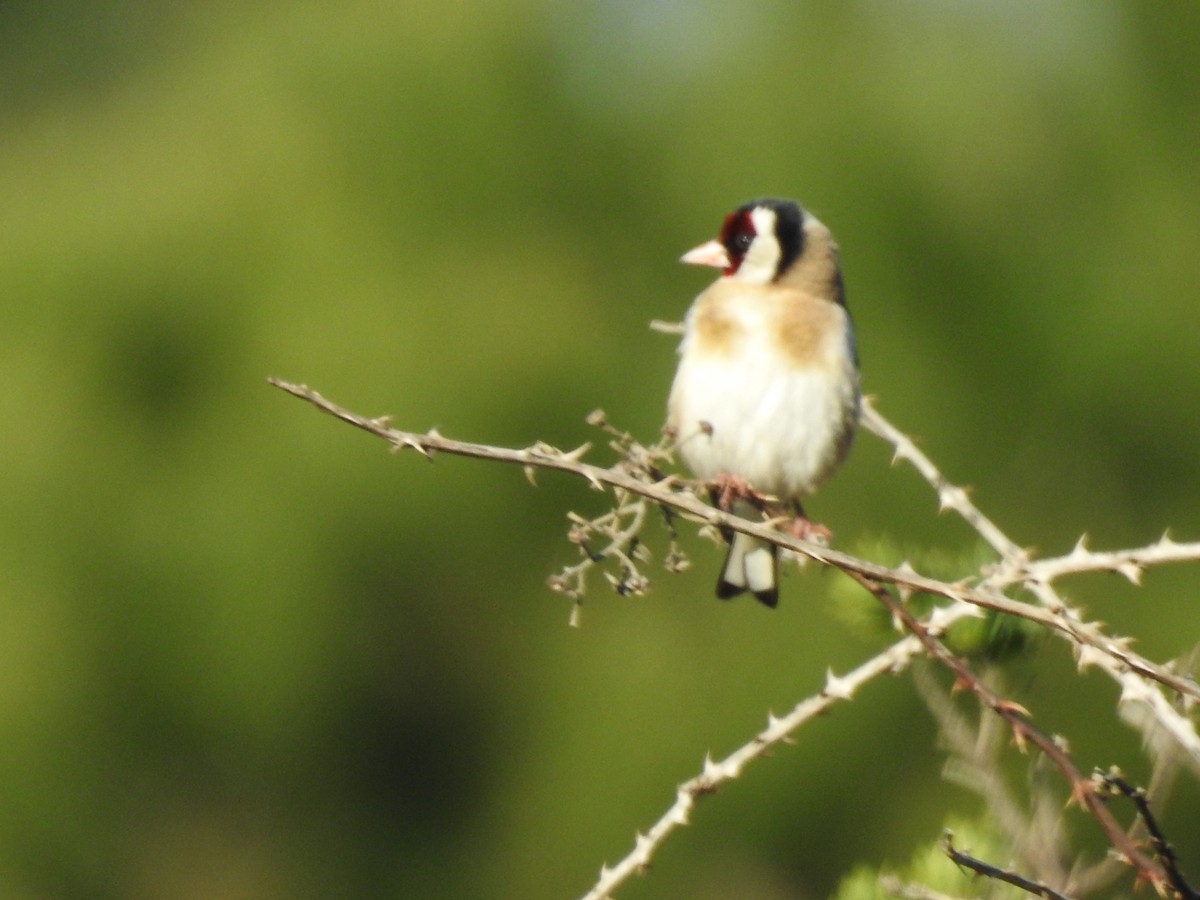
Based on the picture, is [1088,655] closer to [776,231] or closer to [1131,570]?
[1131,570]

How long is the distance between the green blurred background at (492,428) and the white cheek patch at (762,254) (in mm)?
3025

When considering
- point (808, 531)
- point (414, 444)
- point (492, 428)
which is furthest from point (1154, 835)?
point (492, 428)

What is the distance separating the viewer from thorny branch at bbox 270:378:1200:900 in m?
1.58

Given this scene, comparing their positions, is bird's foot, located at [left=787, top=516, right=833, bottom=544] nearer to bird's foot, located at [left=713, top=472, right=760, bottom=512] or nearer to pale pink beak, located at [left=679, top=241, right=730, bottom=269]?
bird's foot, located at [left=713, top=472, right=760, bottom=512]

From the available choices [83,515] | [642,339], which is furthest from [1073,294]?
[83,515]

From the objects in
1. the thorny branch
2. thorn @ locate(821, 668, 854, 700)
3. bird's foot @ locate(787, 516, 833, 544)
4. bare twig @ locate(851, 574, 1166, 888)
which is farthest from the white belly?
bare twig @ locate(851, 574, 1166, 888)

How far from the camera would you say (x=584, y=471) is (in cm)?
171

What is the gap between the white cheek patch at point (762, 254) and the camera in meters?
3.45

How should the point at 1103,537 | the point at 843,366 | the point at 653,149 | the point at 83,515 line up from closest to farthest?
the point at 843,366 < the point at 1103,537 < the point at 83,515 < the point at 653,149

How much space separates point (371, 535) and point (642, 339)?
4.66 feet

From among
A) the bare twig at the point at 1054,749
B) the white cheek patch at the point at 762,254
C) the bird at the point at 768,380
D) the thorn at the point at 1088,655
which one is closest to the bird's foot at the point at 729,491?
the bird at the point at 768,380

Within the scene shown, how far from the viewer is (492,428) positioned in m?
7.54

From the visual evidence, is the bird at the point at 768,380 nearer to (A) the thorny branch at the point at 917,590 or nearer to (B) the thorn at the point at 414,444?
(A) the thorny branch at the point at 917,590

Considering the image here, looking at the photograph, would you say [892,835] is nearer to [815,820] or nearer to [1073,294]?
[815,820]
